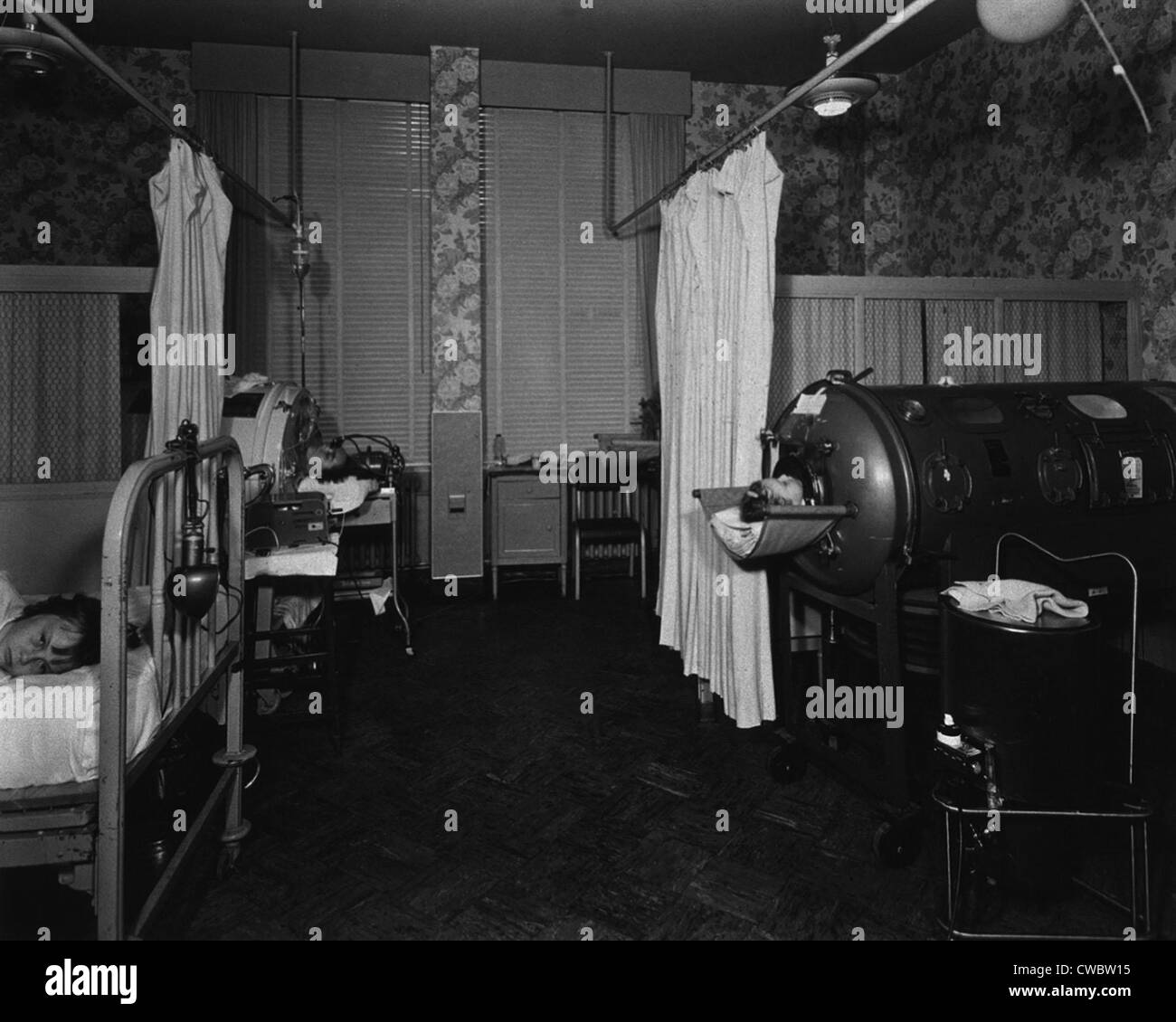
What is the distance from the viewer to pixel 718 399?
11.3 feet

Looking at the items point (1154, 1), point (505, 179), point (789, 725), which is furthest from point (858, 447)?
point (505, 179)

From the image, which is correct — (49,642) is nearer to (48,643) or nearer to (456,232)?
(48,643)

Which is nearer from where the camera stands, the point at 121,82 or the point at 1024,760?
the point at 1024,760

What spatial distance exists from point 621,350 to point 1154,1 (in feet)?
12.1

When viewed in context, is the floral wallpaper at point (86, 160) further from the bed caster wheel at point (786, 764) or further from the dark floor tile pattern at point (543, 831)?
the bed caster wheel at point (786, 764)

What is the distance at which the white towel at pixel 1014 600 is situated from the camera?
7.32 ft

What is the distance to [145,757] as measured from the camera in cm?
174

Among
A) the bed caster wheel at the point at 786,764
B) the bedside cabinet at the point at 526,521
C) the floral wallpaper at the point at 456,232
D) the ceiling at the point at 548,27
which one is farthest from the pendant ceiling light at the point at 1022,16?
the floral wallpaper at the point at 456,232

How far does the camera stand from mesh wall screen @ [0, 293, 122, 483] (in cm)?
363

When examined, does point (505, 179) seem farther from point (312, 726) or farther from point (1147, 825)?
point (1147, 825)

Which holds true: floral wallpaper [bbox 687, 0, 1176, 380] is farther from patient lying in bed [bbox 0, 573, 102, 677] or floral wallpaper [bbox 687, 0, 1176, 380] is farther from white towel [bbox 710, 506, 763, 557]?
patient lying in bed [bbox 0, 573, 102, 677]

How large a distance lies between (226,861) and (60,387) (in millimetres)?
2395

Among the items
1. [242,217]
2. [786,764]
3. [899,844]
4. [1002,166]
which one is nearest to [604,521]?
[786,764]

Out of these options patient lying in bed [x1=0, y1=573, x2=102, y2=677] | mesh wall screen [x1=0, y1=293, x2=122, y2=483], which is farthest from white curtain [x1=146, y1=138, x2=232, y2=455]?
patient lying in bed [x1=0, y1=573, x2=102, y2=677]
